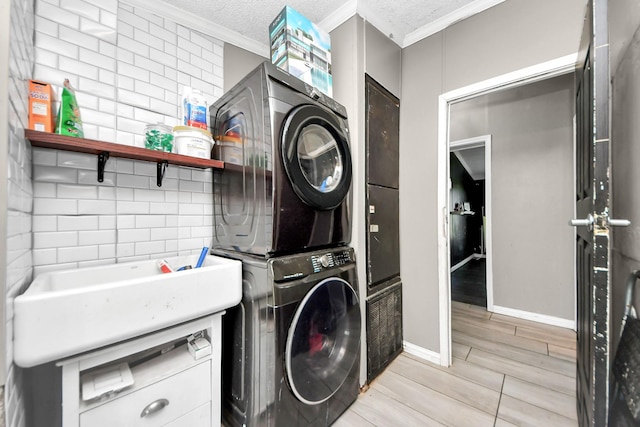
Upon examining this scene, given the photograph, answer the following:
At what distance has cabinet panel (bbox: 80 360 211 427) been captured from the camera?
34.5 inches

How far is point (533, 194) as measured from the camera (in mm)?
2771

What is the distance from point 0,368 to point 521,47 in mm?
2806

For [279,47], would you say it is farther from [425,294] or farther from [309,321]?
[425,294]

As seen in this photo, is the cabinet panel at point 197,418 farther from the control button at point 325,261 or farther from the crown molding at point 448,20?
the crown molding at point 448,20

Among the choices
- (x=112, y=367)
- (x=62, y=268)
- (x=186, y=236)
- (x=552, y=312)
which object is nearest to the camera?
(x=112, y=367)

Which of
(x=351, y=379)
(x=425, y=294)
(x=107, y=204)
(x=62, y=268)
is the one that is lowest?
(x=351, y=379)

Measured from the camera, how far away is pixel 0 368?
0.60 m

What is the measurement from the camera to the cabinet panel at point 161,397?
2.88ft

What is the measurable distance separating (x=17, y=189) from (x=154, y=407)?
0.96m

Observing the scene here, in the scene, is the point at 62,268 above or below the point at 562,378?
above

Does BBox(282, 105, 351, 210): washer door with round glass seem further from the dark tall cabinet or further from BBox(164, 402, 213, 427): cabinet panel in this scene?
BBox(164, 402, 213, 427): cabinet panel

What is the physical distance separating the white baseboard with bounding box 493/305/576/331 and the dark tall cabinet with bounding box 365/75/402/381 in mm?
1710

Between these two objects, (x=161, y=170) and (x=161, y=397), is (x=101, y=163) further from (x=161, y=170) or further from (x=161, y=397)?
(x=161, y=397)

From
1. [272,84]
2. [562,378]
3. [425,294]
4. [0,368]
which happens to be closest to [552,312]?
[562,378]
